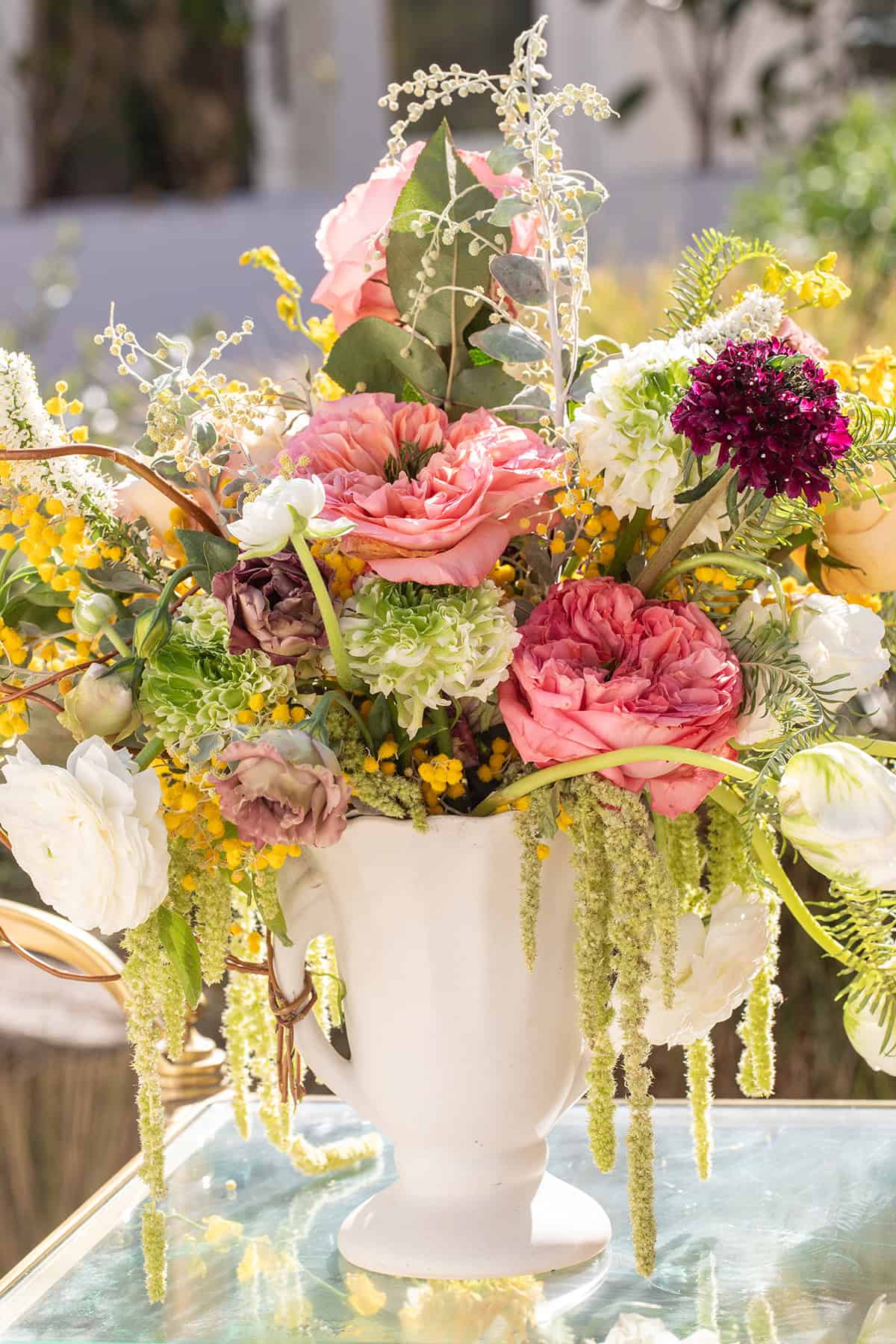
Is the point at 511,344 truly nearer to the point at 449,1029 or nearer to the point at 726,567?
the point at 726,567

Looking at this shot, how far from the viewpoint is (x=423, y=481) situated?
2.45 feet

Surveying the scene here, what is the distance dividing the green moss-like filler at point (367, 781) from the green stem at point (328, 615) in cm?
2

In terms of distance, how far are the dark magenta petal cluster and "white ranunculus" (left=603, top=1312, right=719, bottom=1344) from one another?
17.9 inches

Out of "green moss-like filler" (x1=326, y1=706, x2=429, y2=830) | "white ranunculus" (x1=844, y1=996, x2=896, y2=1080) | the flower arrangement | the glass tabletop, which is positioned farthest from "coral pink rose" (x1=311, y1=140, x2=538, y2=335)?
the glass tabletop

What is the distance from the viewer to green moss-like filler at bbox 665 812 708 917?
809 mm

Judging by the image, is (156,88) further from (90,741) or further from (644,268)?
(90,741)

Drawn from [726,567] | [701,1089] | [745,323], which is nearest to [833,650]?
[726,567]

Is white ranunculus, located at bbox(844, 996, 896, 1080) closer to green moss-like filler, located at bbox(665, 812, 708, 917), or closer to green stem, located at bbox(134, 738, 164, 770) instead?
green moss-like filler, located at bbox(665, 812, 708, 917)

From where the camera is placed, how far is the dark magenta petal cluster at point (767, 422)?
27.2 inches

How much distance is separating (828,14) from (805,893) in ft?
17.0

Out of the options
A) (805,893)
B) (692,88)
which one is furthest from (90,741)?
(692,88)

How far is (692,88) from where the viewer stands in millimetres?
5922

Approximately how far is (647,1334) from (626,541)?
1.41ft

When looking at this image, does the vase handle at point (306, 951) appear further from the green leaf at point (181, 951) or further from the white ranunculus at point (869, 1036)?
the white ranunculus at point (869, 1036)
